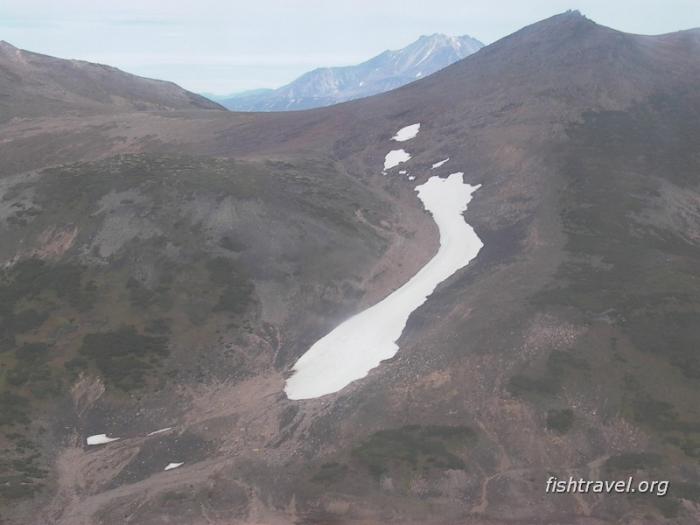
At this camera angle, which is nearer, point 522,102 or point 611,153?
point 611,153

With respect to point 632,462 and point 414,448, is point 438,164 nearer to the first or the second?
point 414,448

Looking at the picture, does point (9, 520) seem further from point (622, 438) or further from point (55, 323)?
point (622, 438)

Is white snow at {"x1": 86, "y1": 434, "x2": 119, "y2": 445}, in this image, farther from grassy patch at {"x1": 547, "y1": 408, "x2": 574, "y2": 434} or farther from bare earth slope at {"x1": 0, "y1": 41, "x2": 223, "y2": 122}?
bare earth slope at {"x1": 0, "y1": 41, "x2": 223, "y2": 122}

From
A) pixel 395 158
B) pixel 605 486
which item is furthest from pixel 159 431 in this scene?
pixel 395 158

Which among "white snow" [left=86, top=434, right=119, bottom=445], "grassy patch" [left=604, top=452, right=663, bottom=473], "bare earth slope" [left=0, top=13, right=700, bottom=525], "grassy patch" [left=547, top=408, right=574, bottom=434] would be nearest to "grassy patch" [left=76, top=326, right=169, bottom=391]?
"bare earth slope" [left=0, top=13, right=700, bottom=525]

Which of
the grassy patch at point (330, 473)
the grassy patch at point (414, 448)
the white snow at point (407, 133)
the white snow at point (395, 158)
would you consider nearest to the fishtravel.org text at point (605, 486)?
the grassy patch at point (414, 448)

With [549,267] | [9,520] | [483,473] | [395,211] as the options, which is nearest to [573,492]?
[483,473]

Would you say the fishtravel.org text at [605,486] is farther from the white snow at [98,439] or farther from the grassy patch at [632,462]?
the white snow at [98,439]
